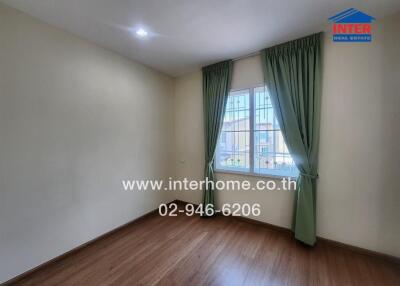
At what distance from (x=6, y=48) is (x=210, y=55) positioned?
2.30 m

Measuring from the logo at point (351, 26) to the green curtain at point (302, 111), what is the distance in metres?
0.20

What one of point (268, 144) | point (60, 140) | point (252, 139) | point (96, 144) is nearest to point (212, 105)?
point (252, 139)

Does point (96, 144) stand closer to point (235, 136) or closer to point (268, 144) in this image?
point (235, 136)

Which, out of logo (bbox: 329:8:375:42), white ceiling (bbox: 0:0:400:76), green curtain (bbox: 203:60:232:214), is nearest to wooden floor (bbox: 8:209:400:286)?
green curtain (bbox: 203:60:232:214)

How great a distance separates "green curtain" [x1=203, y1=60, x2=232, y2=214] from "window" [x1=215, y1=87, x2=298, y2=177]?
0.16 m

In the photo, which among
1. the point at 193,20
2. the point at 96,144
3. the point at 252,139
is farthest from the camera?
the point at 252,139

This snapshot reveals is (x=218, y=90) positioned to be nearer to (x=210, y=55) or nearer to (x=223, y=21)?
(x=210, y=55)

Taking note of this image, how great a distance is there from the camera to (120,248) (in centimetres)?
212

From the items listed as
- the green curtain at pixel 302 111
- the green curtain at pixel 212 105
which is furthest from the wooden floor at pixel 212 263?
the green curtain at pixel 212 105

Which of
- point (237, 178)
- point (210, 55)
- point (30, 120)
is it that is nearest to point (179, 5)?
point (210, 55)

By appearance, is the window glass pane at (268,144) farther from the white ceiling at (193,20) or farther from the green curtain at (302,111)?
the white ceiling at (193,20)

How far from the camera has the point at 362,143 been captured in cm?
190

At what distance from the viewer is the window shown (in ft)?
8.16

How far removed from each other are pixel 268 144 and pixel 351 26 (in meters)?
1.64
